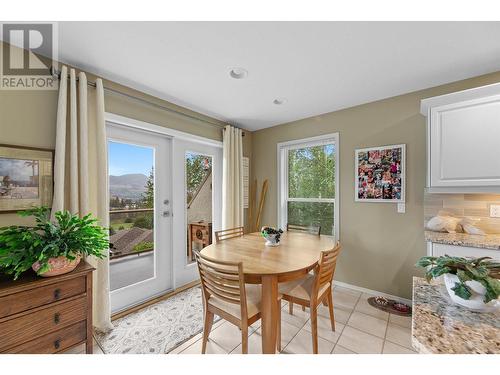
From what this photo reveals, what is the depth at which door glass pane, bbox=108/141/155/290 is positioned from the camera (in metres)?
2.28

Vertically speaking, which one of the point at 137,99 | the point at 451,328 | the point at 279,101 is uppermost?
the point at 279,101

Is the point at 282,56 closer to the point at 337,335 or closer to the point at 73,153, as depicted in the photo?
the point at 73,153

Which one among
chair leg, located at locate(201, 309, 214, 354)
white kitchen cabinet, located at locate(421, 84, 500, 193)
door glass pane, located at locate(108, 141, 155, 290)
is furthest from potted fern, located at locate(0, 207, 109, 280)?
white kitchen cabinet, located at locate(421, 84, 500, 193)

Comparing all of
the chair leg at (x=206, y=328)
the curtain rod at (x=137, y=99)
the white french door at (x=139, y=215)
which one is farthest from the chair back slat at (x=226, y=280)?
the curtain rod at (x=137, y=99)

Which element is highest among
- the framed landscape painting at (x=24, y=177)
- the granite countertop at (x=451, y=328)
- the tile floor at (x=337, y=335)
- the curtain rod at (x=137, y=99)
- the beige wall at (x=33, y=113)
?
the curtain rod at (x=137, y=99)

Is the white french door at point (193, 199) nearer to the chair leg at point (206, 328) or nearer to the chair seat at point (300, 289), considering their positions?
the chair leg at point (206, 328)

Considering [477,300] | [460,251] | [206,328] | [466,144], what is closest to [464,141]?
[466,144]

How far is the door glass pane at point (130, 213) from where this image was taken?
89.9 inches

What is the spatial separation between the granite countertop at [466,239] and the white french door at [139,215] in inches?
108

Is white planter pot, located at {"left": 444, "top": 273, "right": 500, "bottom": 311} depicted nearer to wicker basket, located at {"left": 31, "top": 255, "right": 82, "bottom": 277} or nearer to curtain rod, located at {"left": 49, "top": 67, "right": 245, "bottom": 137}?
wicker basket, located at {"left": 31, "top": 255, "right": 82, "bottom": 277}

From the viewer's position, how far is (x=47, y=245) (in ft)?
4.39

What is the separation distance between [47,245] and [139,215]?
3.68 ft
